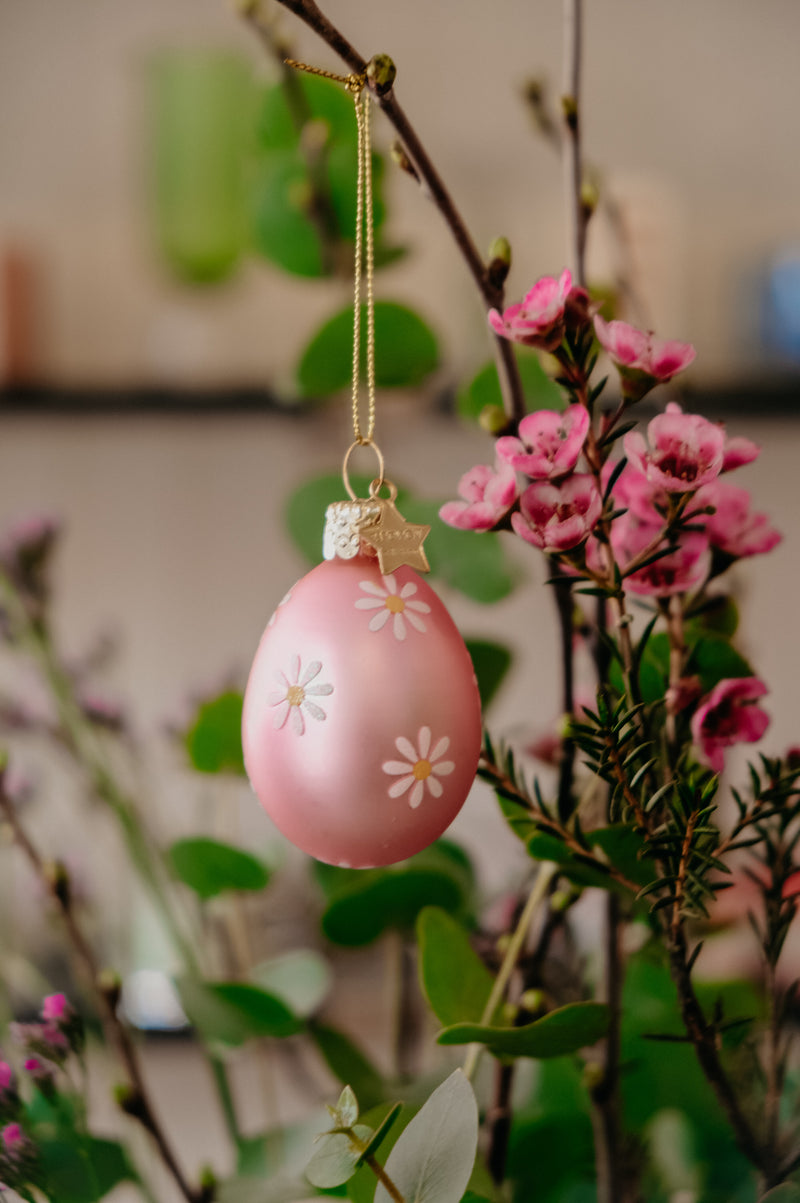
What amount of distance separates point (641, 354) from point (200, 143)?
91 cm

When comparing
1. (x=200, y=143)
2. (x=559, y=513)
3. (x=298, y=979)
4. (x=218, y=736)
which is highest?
(x=200, y=143)

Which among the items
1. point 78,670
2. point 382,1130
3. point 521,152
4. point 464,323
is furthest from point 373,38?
point 382,1130

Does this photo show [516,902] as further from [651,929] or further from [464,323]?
[464,323]

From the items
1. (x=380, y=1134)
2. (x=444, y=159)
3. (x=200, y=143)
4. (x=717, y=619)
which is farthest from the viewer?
(x=444, y=159)

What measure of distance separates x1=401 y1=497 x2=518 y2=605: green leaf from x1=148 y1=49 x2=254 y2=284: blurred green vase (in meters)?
0.74

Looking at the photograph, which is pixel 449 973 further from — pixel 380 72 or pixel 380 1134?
pixel 380 72

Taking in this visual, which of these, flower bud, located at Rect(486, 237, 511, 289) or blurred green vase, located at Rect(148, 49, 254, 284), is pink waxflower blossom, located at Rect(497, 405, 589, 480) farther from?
blurred green vase, located at Rect(148, 49, 254, 284)

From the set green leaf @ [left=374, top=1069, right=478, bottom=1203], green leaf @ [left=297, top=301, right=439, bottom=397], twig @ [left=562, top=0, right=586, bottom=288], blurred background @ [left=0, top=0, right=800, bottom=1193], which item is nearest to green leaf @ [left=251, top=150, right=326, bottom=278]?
green leaf @ [left=297, top=301, right=439, bottom=397]

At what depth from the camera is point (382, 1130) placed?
0.21 meters

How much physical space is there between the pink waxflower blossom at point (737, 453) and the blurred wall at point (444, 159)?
81cm

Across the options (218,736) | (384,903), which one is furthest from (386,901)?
(218,736)

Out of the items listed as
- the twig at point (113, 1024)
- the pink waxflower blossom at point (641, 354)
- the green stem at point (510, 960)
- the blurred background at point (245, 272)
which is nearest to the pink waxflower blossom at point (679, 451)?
the pink waxflower blossom at point (641, 354)

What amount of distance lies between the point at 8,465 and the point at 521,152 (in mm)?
697

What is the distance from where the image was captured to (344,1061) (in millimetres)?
382
